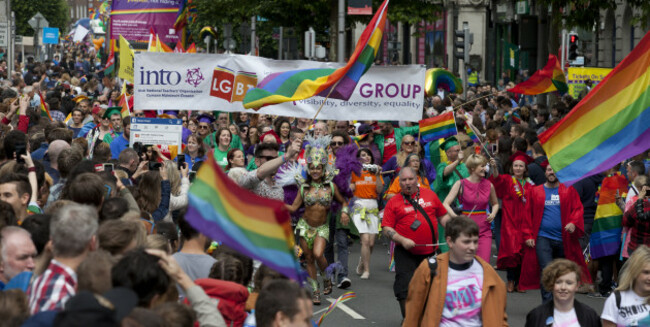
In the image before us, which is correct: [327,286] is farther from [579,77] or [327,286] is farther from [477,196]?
[579,77]

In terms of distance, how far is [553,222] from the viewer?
1209 cm

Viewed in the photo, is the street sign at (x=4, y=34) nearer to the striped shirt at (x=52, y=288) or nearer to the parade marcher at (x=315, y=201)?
the parade marcher at (x=315, y=201)

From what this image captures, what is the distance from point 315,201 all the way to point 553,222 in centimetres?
246

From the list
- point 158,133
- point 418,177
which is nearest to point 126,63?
point 158,133

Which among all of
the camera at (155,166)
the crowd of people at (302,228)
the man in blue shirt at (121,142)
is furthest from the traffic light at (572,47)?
the camera at (155,166)

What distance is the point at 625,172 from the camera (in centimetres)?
1366

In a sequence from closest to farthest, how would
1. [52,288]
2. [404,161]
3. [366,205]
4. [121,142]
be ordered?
[52,288]
[366,205]
[121,142]
[404,161]

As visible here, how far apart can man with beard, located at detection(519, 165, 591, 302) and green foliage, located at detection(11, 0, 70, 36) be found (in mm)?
66219

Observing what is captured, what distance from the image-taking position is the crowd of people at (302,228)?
527 cm

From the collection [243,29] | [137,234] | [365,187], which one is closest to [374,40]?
[365,187]

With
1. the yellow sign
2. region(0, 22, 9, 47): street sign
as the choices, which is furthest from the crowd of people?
region(0, 22, 9, 47): street sign

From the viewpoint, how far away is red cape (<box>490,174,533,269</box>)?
42.0 ft

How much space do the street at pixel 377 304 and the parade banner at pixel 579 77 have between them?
11574mm

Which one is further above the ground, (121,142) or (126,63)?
(126,63)
